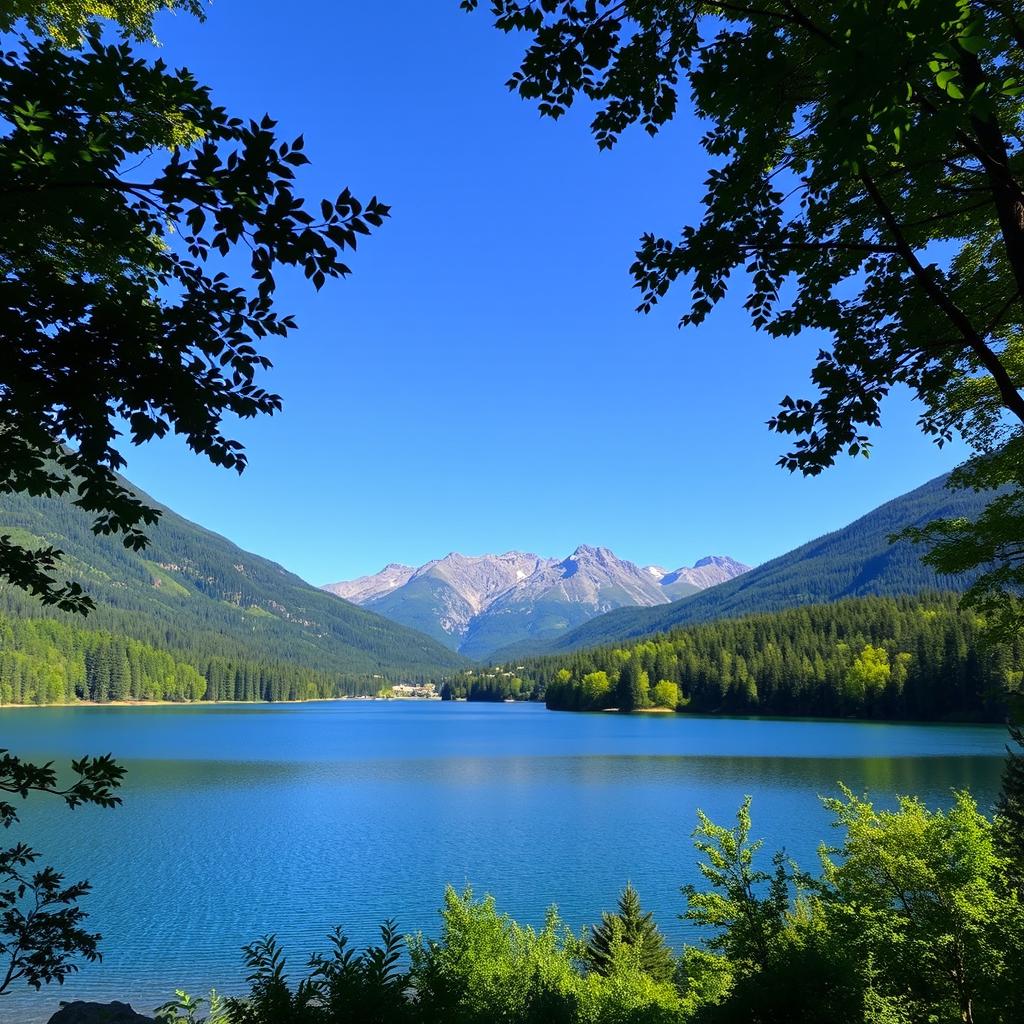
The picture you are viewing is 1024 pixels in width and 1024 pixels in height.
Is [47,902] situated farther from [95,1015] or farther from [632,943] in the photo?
[632,943]

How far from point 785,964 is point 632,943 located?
37.2 feet

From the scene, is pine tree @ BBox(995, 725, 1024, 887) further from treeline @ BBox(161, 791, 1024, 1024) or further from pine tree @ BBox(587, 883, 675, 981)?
pine tree @ BBox(587, 883, 675, 981)

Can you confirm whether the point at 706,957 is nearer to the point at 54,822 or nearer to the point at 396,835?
the point at 396,835

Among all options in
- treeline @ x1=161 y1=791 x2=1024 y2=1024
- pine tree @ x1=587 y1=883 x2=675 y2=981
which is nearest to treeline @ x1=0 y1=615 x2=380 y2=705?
pine tree @ x1=587 y1=883 x2=675 y2=981

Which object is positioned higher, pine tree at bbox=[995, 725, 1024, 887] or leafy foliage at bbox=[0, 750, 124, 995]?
leafy foliage at bbox=[0, 750, 124, 995]

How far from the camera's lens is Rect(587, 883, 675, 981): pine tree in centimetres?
1795

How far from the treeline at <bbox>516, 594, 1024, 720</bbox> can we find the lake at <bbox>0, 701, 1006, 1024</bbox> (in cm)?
3940

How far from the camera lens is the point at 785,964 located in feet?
27.5

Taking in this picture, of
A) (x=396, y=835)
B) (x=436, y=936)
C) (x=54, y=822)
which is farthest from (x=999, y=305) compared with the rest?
(x=54, y=822)

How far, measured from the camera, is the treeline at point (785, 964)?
721cm

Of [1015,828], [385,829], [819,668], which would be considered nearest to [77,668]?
[385,829]

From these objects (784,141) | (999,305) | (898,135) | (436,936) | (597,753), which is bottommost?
(597,753)

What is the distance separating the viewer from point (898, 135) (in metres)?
3.17

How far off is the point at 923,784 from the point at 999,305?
50406 mm
